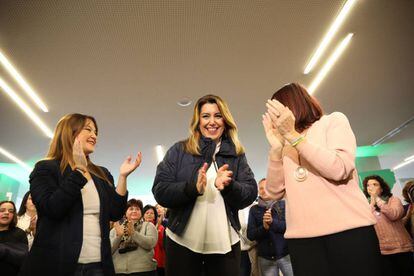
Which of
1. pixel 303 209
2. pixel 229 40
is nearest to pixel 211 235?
pixel 303 209

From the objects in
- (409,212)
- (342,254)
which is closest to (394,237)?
(409,212)

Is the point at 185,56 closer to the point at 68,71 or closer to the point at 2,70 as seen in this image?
the point at 68,71

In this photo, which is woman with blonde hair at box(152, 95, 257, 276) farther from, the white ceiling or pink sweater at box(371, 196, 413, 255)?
pink sweater at box(371, 196, 413, 255)

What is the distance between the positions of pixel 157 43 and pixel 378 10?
295cm

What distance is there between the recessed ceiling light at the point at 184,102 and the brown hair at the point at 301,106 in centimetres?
413

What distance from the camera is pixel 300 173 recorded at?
1.31 metres

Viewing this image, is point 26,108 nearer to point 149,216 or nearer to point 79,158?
point 149,216

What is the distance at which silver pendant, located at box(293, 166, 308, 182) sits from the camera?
1287 mm

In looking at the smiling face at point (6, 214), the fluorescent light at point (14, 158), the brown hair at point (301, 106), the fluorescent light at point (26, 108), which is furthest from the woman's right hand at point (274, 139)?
the fluorescent light at point (14, 158)

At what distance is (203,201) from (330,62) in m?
4.02

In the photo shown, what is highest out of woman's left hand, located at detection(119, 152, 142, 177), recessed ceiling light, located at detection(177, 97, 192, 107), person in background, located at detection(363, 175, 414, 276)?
recessed ceiling light, located at detection(177, 97, 192, 107)

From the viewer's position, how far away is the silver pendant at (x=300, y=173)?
129 centimetres

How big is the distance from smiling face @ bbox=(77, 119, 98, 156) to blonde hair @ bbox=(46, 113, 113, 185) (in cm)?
2

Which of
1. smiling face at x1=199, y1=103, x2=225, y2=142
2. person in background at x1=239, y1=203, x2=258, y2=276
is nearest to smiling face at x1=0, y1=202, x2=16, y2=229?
smiling face at x1=199, y1=103, x2=225, y2=142
